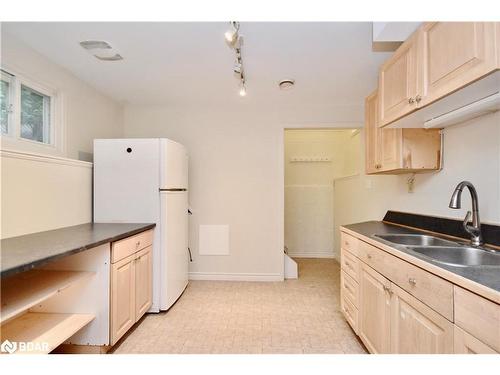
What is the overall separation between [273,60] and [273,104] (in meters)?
1.08

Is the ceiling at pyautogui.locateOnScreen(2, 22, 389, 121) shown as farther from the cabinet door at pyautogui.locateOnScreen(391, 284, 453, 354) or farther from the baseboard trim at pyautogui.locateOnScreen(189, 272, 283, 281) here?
the baseboard trim at pyautogui.locateOnScreen(189, 272, 283, 281)

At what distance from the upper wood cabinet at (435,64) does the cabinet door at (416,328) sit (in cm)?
101

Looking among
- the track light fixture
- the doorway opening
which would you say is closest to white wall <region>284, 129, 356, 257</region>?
the doorway opening

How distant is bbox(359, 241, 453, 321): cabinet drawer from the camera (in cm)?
100

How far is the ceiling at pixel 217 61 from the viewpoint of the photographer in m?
1.75

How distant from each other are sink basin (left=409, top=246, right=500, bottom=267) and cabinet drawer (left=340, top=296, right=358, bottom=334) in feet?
2.38

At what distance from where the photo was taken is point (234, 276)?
3.38 metres

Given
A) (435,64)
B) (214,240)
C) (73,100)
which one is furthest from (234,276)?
(435,64)

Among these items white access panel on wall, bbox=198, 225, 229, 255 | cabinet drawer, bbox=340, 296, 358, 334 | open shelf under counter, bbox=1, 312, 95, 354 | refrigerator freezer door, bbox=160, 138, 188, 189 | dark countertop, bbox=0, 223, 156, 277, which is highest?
refrigerator freezer door, bbox=160, 138, 188, 189

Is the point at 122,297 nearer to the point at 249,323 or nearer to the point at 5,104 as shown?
the point at 249,323

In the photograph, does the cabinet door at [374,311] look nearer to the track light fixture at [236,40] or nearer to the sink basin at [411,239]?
the sink basin at [411,239]

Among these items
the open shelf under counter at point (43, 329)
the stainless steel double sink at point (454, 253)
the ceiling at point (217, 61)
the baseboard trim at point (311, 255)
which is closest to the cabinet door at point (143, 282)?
the open shelf under counter at point (43, 329)
